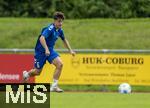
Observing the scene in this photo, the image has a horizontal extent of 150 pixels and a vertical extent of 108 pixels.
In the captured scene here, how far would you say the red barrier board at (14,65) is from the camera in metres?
20.8

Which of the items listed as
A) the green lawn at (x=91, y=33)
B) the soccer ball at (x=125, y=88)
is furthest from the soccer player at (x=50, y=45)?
the green lawn at (x=91, y=33)

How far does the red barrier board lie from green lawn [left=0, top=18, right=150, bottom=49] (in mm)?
6613

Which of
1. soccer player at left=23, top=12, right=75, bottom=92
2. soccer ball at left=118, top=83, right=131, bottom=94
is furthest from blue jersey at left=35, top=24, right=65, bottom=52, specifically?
soccer ball at left=118, top=83, right=131, bottom=94

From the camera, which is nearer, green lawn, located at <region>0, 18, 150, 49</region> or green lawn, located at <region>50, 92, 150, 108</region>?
green lawn, located at <region>50, 92, 150, 108</region>

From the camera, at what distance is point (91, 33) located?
29062 mm

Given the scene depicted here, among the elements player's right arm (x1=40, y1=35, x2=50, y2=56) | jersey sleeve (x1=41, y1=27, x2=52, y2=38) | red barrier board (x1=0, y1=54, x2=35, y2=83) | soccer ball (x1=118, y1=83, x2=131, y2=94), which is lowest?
soccer ball (x1=118, y1=83, x2=131, y2=94)

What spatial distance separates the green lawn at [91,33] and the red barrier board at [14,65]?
661 centimetres

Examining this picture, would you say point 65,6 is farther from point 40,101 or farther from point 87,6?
point 40,101

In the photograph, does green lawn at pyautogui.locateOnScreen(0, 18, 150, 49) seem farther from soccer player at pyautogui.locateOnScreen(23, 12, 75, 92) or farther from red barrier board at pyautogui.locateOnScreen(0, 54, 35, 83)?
soccer player at pyautogui.locateOnScreen(23, 12, 75, 92)

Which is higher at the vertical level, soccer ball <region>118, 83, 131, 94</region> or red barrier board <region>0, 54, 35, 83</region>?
red barrier board <region>0, 54, 35, 83</region>

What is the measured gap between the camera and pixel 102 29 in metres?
29.5

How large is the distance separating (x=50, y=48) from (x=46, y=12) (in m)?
18.8

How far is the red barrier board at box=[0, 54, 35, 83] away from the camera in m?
20.8

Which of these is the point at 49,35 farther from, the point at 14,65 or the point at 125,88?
the point at 14,65
